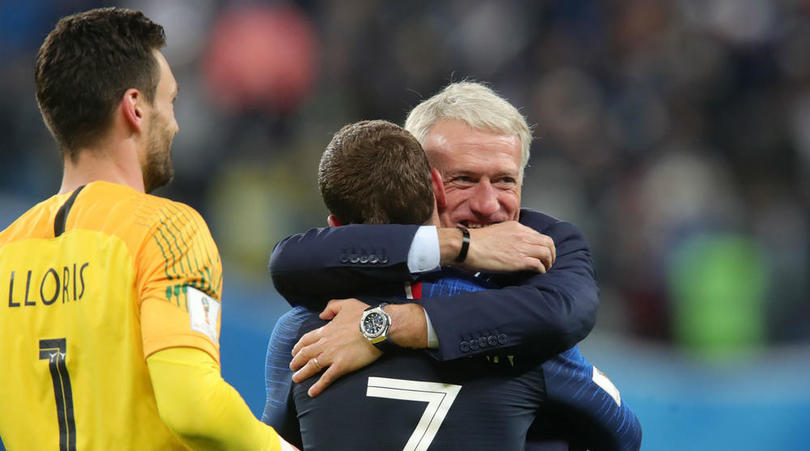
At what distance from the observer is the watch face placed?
2.29 m

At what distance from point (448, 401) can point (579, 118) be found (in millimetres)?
7026

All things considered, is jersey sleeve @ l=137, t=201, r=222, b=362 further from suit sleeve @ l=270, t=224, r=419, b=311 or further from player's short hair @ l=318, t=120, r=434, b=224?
player's short hair @ l=318, t=120, r=434, b=224

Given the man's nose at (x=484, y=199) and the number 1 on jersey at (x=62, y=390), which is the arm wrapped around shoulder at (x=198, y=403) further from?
the man's nose at (x=484, y=199)

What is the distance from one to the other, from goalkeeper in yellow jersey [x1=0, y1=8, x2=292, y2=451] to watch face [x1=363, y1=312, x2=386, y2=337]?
0.32m

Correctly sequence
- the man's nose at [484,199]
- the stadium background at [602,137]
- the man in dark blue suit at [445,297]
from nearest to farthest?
the man in dark blue suit at [445,297] < the man's nose at [484,199] < the stadium background at [602,137]

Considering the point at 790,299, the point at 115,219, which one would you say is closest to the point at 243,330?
the point at 115,219

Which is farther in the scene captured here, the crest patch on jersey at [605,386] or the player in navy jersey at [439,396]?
the crest patch on jersey at [605,386]

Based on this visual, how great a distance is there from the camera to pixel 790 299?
8094 millimetres

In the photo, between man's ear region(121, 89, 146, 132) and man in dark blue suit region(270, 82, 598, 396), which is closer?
man in dark blue suit region(270, 82, 598, 396)

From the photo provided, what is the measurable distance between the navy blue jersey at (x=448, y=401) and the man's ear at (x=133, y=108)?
0.65m

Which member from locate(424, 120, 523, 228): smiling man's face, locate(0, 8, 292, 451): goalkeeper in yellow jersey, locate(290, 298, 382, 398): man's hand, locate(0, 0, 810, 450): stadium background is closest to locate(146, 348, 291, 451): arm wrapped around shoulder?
locate(0, 8, 292, 451): goalkeeper in yellow jersey

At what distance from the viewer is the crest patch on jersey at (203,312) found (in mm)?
2295

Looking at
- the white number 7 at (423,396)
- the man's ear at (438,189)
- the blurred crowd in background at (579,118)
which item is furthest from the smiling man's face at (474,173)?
the blurred crowd in background at (579,118)

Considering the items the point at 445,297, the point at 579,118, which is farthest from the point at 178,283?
the point at 579,118
